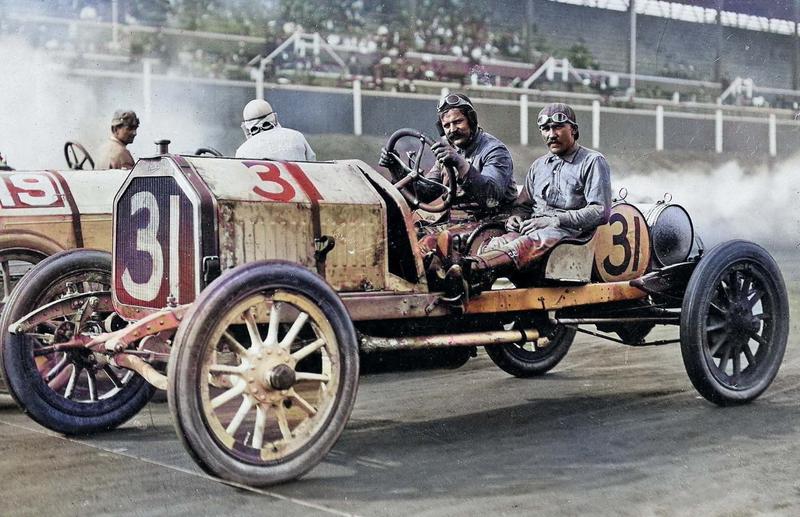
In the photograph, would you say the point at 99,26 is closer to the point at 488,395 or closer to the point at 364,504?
the point at 488,395

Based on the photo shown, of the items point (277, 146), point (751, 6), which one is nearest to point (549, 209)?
point (277, 146)

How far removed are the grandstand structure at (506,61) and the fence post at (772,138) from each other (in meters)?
0.03

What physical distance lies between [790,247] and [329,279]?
1629cm

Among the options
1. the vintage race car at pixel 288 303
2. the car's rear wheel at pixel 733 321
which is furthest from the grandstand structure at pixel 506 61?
the car's rear wheel at pixel 733 321

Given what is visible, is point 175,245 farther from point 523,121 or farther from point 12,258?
point 523,121

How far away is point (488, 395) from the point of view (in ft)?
21.3

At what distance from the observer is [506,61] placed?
865 inches

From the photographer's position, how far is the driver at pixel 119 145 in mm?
7625

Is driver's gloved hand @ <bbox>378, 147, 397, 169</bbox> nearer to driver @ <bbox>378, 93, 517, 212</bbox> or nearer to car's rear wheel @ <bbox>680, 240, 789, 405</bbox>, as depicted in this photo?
driver @ <bbox>378, 93, 517, 212</bbox>

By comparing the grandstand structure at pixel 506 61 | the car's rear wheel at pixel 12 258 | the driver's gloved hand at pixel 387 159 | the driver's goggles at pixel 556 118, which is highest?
the grandstand structure at pixel 506 61

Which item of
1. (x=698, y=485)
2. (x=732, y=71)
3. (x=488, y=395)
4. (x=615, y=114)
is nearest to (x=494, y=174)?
(x=488, y=395)


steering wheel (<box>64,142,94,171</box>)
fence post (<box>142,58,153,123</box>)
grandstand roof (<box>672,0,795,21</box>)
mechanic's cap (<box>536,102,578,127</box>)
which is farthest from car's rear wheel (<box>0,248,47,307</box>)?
grandstand roof (<box>672,0,795,21</box>)

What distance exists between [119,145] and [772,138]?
799 inches

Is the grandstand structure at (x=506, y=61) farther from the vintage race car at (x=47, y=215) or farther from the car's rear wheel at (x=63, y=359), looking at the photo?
the car's rear wheel at (x=63, y=359)
